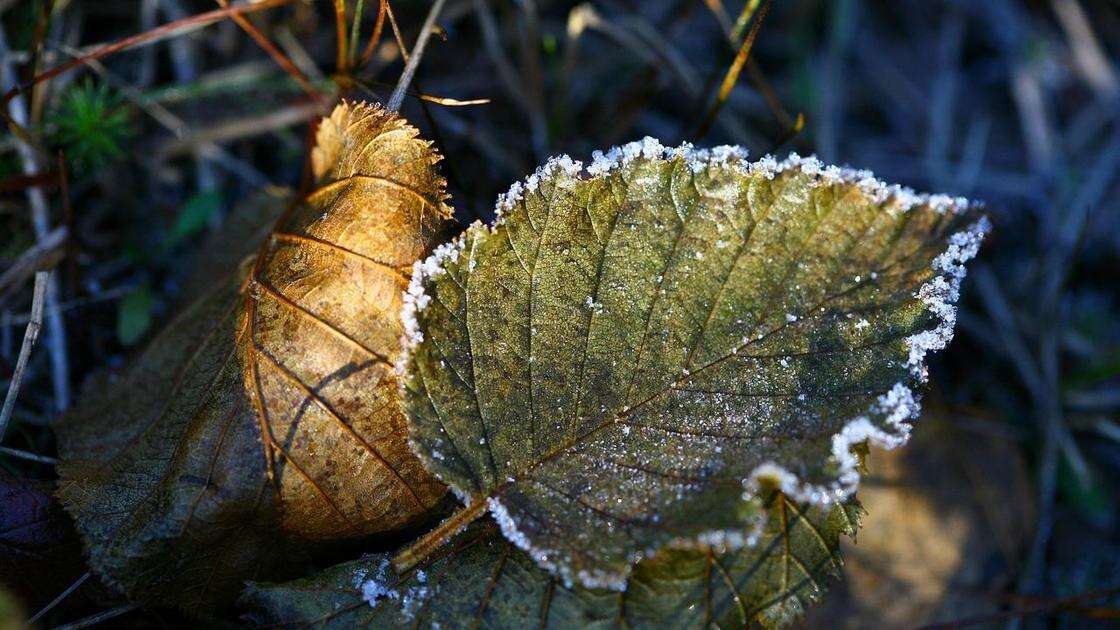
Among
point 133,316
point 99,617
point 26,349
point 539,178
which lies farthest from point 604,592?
point 133,316

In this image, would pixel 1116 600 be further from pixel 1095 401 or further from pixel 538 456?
pixel 538 456

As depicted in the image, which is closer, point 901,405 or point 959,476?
point 901,405

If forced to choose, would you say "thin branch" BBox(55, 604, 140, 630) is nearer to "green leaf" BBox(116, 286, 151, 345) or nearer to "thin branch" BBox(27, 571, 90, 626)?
"thin branch" BBox(27, 571, 90, 626)

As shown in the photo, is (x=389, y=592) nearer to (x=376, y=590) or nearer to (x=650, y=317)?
(x=376, y=590)

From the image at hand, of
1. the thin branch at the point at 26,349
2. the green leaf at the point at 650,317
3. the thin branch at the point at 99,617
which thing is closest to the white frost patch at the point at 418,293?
the green leaf at the point at 650,317

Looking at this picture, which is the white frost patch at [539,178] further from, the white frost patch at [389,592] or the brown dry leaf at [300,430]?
the white frost patch at [389,592]

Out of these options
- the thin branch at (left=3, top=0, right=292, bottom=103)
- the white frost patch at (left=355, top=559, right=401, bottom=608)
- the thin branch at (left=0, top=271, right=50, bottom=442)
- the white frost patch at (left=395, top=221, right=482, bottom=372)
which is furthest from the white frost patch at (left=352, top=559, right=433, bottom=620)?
the thin branch at (left=3, top=0, right=292, bottom=103)

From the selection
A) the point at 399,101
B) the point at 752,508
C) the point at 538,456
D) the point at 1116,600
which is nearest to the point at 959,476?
the point at 1116,600
